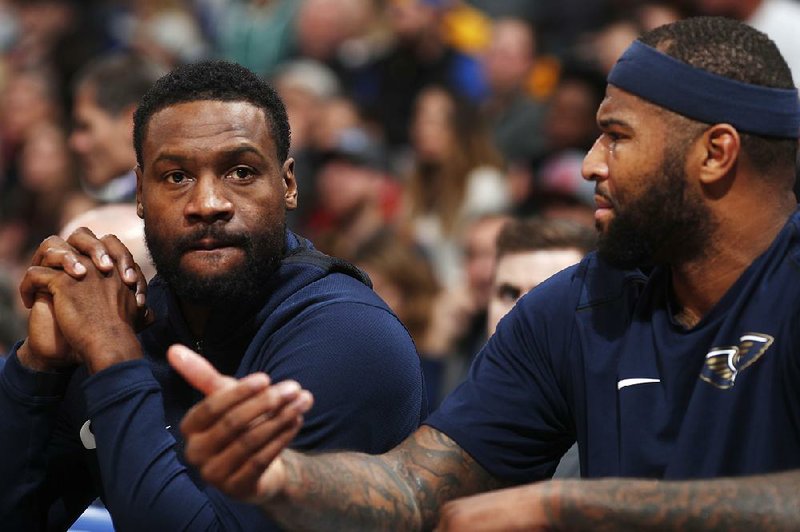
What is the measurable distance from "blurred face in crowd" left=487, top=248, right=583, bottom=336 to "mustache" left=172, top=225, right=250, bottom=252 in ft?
4.17

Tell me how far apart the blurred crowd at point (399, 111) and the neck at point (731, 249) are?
8.31 feet

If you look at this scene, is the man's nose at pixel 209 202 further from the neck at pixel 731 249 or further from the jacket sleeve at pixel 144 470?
the neck at pixel 731 249

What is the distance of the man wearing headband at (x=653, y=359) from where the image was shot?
2.37m

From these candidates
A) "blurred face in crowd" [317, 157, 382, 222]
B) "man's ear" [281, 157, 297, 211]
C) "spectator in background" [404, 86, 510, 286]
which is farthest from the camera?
"blurred face in crowd" [317, 157, 382, 222]

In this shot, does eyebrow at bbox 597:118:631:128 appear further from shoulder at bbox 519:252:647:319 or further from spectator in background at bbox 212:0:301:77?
spectator in background at bbox 212:0:301:77

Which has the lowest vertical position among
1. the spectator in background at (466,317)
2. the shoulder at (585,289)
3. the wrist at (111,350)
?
the spectator in background at (466,317)

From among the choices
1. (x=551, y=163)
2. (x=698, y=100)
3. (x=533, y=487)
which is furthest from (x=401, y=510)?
(x=551, y=163)

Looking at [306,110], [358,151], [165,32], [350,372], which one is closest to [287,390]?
[350,372]

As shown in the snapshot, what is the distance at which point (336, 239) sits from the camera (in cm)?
701

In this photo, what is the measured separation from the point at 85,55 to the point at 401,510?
26.2 feet

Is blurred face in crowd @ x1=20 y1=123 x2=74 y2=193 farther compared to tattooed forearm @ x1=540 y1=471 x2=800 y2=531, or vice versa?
blurred face in crowd @ x1=20 y1=123 x2=74 y2=193

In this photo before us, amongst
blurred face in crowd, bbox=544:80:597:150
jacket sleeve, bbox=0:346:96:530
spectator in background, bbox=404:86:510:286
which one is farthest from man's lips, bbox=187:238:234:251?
spectator in background, bbox=404:86:510:286

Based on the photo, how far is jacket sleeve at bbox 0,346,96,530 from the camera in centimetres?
298

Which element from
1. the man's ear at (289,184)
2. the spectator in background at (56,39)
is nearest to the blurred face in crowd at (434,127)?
the spectator in background at (56,39)
